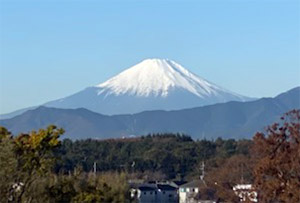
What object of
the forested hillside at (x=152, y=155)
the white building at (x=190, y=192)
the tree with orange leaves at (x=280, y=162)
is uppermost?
the forested hillside at (x=152, y=155)

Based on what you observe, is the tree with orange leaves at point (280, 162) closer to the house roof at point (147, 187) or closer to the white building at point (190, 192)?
the house roof at point (147, 187)

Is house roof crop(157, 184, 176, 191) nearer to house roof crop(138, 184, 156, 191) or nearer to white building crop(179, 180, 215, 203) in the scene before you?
white building crop(179, 180, 215, 203)

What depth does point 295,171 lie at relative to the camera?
61.7ft

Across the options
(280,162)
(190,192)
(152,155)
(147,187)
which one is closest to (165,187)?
(190,192)

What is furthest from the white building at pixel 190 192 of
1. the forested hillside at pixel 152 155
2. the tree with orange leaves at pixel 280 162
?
the tree with orange leaves at pixel 280 162

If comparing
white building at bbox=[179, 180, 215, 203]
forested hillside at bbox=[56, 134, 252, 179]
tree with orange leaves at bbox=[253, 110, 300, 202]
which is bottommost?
tree with orange leaves at bbox=[253, 110, 300, 202]

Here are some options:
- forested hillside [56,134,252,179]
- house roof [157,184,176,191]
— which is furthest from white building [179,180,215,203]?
forested hillside [56,134,252,179]

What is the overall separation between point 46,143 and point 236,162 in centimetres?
2731

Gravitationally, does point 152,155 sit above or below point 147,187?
above

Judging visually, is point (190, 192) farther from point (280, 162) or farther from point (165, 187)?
point (280, 162)

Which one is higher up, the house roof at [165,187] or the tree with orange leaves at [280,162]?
the house roof at [165,187]

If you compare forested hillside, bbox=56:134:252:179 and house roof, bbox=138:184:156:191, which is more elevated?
forested hillside, bbox=56:134:252:179

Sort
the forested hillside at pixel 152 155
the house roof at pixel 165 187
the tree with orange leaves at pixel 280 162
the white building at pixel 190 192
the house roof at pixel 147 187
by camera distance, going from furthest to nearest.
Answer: the forested hillside at pixel 152 155, the house roof at pixel 165 187, the white building at pixel 190 192, the house roof at pixel 147 187, the tree with orange leaves at pixel 280 162

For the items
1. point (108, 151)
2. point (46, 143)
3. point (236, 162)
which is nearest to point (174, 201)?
point (236, 162)
